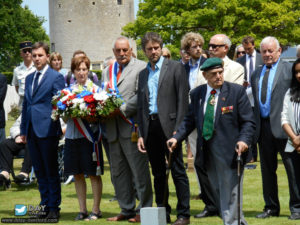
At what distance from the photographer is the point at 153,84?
310 inches

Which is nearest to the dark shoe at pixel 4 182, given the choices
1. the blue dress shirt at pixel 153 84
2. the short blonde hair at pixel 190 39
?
the short blonde hair at pixel 190 39

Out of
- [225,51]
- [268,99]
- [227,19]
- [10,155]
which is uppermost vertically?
[227,19]

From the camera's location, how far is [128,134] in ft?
27.2

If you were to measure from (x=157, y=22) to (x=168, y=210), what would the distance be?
41.9 m

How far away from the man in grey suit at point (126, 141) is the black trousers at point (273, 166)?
1508 mm

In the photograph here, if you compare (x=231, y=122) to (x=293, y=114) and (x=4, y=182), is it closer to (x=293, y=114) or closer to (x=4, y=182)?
(x=293, y=114)

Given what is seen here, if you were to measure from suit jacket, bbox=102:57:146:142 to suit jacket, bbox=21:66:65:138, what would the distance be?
0.77 meters

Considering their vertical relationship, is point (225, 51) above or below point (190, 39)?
below

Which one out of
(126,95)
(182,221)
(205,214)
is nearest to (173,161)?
(182,221)

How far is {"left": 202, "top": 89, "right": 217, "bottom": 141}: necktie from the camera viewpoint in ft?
22.4

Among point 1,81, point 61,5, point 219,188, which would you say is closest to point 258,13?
point 61,5

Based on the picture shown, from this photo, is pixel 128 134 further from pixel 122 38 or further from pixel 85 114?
pixel 122 38

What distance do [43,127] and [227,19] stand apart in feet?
131

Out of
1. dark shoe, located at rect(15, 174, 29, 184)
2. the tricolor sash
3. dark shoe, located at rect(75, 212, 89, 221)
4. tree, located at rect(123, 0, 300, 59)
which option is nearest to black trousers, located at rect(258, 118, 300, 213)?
the tricolor sash
